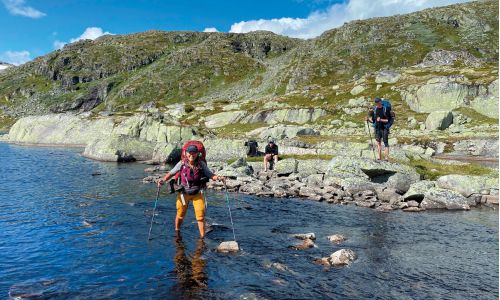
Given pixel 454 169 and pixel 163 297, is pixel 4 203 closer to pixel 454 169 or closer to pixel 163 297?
pixel 163 297

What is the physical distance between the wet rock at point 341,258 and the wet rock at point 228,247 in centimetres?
384

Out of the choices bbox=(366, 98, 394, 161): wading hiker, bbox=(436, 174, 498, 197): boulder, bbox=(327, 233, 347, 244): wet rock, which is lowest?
bbox=(327, 233, 347, 244): wet rock

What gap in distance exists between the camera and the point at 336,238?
63.5ft

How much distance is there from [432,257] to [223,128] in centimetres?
9508

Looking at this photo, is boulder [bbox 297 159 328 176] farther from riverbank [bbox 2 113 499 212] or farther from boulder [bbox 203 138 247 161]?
boulder [bbox 203 138 247 161]

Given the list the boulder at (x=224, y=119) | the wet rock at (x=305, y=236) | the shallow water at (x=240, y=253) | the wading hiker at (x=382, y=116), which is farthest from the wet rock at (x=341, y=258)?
the boulder at (x=224, y=119)

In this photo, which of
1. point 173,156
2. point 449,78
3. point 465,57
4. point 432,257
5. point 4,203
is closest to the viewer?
point 432,257

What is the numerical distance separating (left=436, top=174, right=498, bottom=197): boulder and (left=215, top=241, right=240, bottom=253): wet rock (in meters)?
21.9

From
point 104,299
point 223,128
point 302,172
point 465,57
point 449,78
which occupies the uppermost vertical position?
point 465,57

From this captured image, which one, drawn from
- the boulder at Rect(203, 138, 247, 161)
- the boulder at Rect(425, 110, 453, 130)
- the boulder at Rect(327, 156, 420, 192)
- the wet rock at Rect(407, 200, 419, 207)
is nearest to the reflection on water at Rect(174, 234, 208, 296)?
the wet rock at Rect(407, 200, 419, 207)

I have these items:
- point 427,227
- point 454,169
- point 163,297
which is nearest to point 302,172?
point 454,169

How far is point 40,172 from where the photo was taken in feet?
147

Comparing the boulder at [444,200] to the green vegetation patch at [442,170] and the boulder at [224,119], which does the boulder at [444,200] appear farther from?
the boulder at [224,119]

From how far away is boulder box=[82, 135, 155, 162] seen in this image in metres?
57.9
